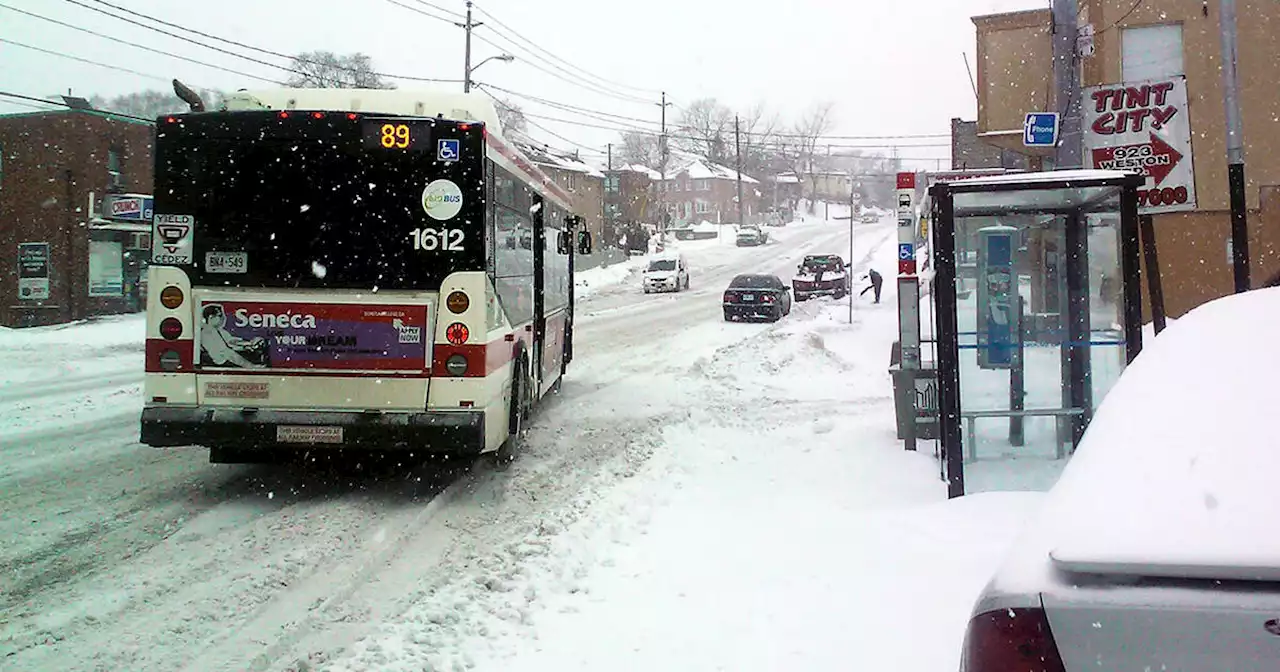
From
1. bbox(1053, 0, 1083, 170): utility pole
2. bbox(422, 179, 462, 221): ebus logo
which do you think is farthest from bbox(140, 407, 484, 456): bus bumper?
bbox(1053, 0, 1083, 170): utility pole

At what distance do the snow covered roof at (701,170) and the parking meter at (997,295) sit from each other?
98345 mm

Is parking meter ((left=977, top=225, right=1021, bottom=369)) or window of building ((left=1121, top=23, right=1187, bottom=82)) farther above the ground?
window of building ((left=1121, top=23, right=1187, bottom=82))

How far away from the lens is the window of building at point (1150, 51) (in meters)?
23.5

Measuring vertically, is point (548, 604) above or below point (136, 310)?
below

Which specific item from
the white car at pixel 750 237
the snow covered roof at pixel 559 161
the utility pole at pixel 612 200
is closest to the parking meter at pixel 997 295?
the snow covered roof at pixel 559 161

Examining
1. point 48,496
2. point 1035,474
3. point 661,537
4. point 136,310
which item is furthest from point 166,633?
point 136,310

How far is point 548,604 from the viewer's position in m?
5.45

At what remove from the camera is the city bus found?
7582 millimetres

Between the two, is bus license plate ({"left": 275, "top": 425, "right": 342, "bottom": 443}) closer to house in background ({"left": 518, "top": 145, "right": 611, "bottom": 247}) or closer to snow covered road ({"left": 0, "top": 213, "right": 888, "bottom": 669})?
snow covered road ({"left": 0, "top": 213, "right": 888, "bottom": 669})

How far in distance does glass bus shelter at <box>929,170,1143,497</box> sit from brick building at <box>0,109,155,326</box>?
3174 cm

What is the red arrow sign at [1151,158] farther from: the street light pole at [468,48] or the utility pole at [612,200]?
the utility pole at [612,200]

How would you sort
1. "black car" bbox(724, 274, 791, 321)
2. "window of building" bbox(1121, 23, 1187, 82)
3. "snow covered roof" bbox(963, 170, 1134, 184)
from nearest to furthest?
"snow covered roof" bbox(963, 170, 1134, 184), "window of building" bbox(1121, 23, 1187, 82), "black car" bbox(724, 274, 791, 321)

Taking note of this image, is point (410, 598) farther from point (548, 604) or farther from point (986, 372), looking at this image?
point (986, 372)

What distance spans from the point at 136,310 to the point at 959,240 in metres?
33.8
